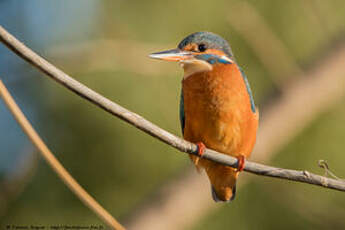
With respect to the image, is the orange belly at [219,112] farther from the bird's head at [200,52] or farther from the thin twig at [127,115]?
the thin twig at [127,115]

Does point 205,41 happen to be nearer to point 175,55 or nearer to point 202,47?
point 202,47

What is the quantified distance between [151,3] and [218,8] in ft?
2.68

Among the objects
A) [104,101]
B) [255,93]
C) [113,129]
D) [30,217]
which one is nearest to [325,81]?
[255,93]

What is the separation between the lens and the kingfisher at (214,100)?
3092mm

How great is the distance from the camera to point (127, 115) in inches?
69.2

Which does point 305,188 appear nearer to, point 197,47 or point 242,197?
point 242,197

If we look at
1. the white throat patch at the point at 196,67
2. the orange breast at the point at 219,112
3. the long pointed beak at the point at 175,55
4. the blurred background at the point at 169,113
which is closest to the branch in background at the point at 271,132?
the blurred background at the point at 169,113

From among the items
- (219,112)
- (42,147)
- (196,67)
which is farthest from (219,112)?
(42,147)

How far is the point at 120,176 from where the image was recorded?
492 centimetres

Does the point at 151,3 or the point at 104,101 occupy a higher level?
the point at 104,101

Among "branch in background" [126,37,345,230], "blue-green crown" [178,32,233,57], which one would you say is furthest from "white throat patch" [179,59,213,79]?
"branch in background" [126,37,345,230]

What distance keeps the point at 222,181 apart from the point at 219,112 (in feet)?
2.49

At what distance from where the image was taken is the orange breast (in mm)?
3088

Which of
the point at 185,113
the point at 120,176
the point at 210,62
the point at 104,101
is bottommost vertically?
the point at 120,176
